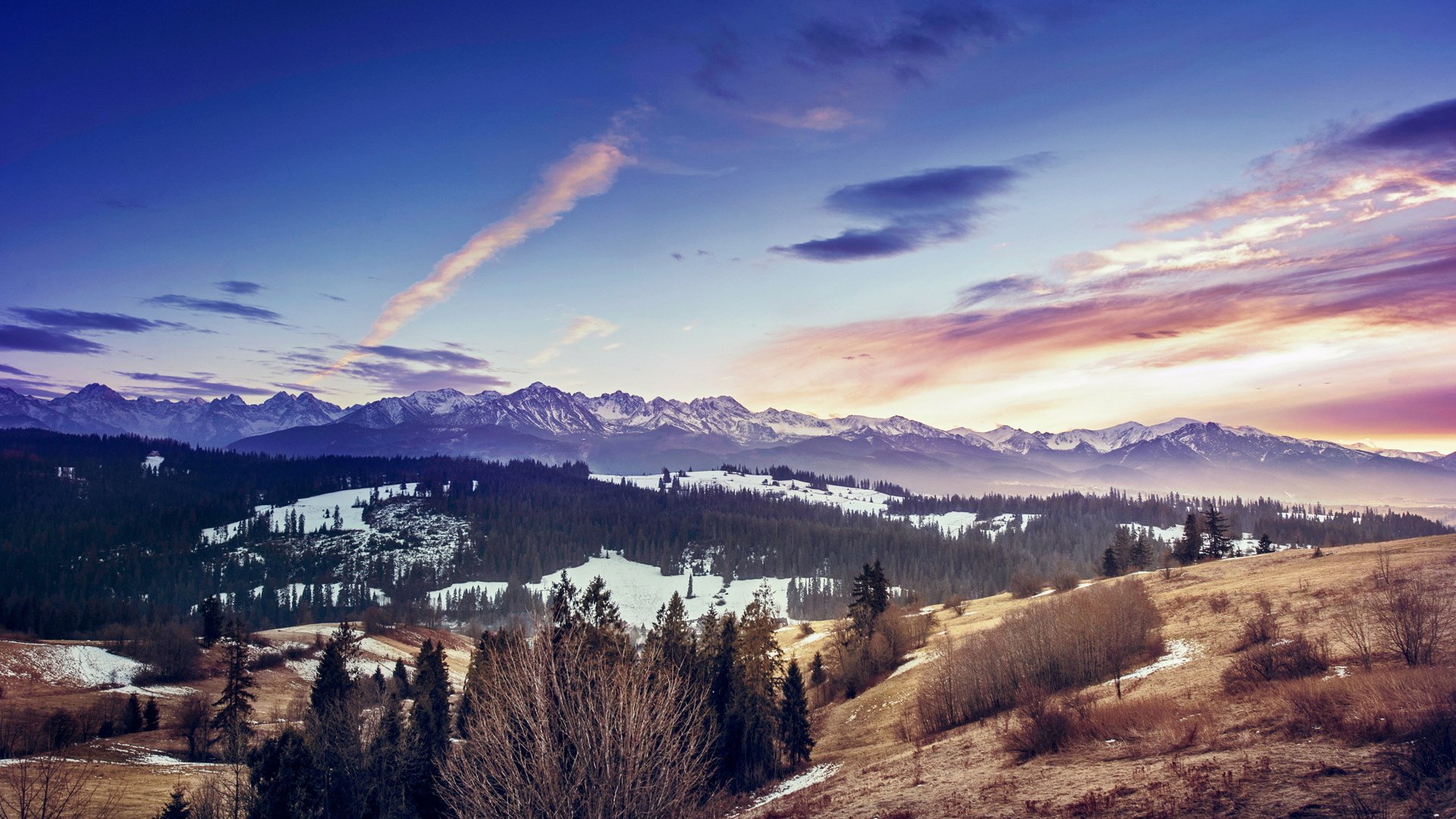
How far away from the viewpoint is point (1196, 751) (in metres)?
22.0

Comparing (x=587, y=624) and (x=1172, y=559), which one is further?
(x=1172, y=559)

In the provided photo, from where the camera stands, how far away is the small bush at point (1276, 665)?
91.0 ft

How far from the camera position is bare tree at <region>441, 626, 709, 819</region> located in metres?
19.8

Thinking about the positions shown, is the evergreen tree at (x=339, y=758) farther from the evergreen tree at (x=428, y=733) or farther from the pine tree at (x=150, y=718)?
the pine tree at (x=150, y=718)

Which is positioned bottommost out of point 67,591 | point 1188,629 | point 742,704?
point 67,591

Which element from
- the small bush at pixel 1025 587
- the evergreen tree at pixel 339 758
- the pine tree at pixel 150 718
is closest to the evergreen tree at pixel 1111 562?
the small bush at pixel 1025 587

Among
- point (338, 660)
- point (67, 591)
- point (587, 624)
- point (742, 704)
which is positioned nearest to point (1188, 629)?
point (742, 704)

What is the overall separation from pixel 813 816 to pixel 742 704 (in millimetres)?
20246

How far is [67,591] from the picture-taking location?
187000 mm

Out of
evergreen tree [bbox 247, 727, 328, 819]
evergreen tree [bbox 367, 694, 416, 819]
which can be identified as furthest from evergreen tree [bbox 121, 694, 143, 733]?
evergreen tree [bbox 247, 727, 328, 819]

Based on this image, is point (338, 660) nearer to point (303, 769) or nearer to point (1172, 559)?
point (303, 769)

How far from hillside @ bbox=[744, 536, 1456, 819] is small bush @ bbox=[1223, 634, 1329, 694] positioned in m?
Result: 0.68

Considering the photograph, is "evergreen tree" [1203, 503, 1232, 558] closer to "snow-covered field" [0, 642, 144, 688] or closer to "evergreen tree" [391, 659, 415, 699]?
"evergreen tree" [391, 659, 415, 699]

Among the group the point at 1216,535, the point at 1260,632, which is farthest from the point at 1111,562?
the point at 1260,632
